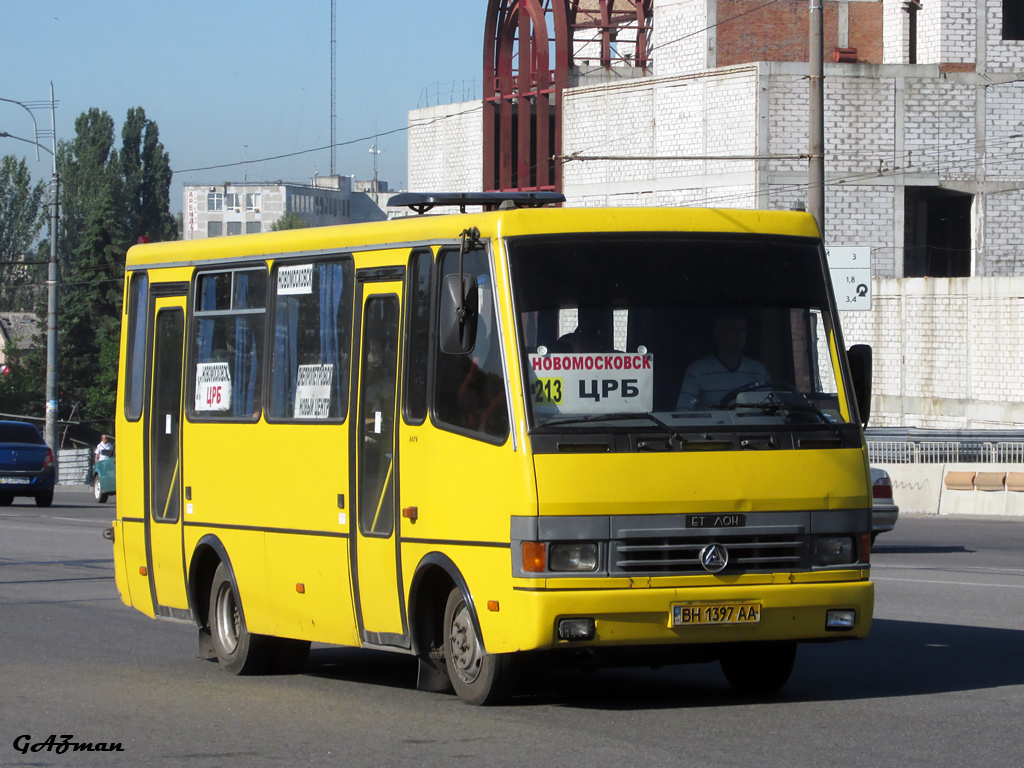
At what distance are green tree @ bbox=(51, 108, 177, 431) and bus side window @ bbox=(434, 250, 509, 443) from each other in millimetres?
78075

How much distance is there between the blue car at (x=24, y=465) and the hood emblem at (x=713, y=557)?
85.4ft

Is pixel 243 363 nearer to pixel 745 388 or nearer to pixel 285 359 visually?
pixel 285 359

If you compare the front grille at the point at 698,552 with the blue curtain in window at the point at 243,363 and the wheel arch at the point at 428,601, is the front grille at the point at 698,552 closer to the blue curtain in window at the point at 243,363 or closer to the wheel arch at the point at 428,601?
the wheel arch at the point at 428,601

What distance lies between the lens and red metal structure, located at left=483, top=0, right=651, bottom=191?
57.3 metres

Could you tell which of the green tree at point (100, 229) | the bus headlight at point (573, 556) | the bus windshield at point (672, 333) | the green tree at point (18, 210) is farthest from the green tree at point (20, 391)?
the bus headlight at point (573, 556)

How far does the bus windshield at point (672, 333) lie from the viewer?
7742mm

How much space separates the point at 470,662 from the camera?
8031 millimetres

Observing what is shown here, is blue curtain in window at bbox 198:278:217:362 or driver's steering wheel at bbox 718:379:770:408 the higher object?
blue curtain in window at bbox 198:278:217:362

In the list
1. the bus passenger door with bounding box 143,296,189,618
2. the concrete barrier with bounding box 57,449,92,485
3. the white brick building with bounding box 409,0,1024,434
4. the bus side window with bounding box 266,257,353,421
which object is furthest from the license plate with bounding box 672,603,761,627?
the concrete barrier with bounding box 57,449,92,485

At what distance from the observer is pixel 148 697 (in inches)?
346

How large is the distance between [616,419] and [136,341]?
16.6 feet

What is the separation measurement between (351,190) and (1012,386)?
483 feet

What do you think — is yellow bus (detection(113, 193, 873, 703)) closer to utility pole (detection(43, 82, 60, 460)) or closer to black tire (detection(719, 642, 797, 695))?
black tire (detection(719, 642, 797, 695))

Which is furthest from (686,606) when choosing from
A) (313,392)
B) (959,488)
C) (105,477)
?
(105,477)
